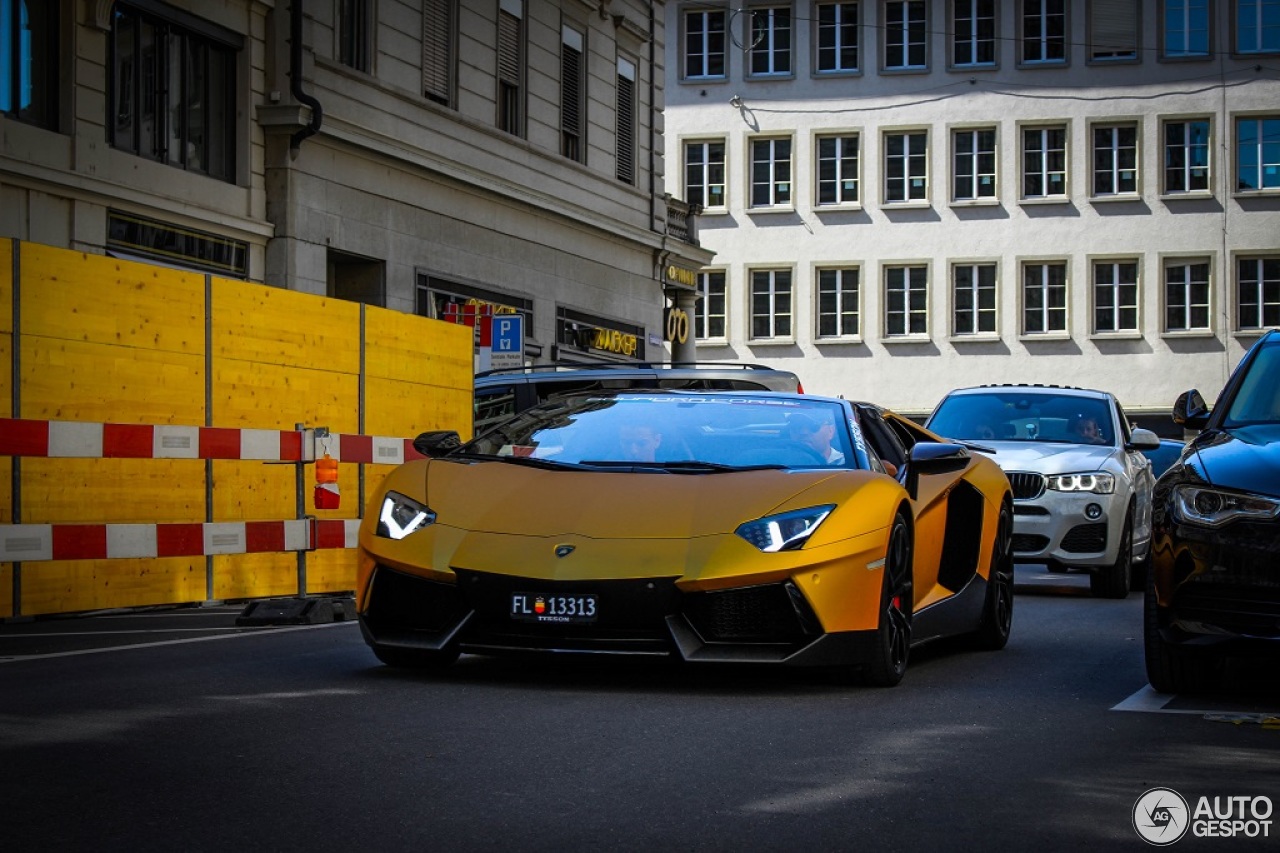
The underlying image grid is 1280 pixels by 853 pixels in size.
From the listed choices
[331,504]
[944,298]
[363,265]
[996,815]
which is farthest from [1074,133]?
[996,815]

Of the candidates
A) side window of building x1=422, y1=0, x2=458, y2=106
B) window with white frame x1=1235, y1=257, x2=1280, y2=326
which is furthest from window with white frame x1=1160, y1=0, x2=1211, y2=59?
side window of building x1=422, y1=0, x2=458, y2=106

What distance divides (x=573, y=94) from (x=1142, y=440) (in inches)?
805

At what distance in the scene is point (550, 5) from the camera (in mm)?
33875

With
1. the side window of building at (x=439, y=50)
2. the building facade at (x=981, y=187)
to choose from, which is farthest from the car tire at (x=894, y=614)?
the building facade at (x=981, y=187)

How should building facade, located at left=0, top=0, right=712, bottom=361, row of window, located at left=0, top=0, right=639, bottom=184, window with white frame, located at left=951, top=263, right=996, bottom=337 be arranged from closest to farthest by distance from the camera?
row of window, located at left=0, top=0, right=639, bottom=184 < building facade, located at left=0, top=0, right=712, bottom=361 < window with white frame, located at left=951, top=263, right=996, bottom=337

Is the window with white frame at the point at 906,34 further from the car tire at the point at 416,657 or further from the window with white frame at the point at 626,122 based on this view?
the car tire at the point at 416,657

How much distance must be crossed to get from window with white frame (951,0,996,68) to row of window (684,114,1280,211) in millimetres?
2067

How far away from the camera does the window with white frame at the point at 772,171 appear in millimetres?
60531

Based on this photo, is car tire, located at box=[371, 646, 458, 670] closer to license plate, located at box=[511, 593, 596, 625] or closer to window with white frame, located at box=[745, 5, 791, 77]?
license plate, located at box=[511, 593, 596, 625]

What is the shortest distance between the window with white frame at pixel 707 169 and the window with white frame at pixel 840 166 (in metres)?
3.20

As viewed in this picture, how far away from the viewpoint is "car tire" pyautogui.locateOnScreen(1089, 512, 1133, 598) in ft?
53.3

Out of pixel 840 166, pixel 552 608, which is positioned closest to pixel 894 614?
pixel 552 608

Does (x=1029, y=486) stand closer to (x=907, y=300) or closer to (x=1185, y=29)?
(x=907, y=300)

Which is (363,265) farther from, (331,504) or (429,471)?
(429,471)
